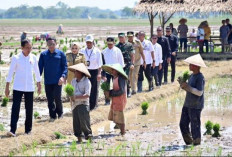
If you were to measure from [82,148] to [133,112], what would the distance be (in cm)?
513

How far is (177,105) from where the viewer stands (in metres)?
16.3

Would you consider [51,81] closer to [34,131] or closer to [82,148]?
[34,131]

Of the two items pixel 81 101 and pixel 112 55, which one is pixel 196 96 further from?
pixel 112 55

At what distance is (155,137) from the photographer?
39.3 feet

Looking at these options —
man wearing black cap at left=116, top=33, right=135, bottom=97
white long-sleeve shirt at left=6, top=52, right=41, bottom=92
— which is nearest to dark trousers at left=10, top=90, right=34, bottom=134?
white long-sleeve shirt at left=6, top=52, right=41, bottom=92

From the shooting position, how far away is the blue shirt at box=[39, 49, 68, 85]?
13.1 m

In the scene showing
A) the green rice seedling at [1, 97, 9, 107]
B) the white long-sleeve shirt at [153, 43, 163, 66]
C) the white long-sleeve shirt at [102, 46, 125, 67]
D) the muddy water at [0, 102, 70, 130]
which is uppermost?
the white long-sleeve shirt at [102, 46, 125, 67]

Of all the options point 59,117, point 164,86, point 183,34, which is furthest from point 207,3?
point 59,117

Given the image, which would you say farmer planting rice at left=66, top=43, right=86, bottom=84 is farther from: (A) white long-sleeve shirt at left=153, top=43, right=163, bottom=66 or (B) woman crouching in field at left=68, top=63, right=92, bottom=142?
(A) white long-sleeve shirt at left=153, top=43, right=163, bottom=66

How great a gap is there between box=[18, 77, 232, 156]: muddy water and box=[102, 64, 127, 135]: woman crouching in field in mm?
309

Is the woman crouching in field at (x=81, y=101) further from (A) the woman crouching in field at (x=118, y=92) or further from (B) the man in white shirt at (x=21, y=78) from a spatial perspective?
(B) the man in white shirt at (x=21, y=78)

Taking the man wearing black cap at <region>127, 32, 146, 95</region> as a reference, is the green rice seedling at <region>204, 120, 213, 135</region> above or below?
below

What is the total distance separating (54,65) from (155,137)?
258cm

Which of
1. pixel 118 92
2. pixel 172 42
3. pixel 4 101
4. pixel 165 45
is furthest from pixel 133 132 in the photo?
pixel 172 42
